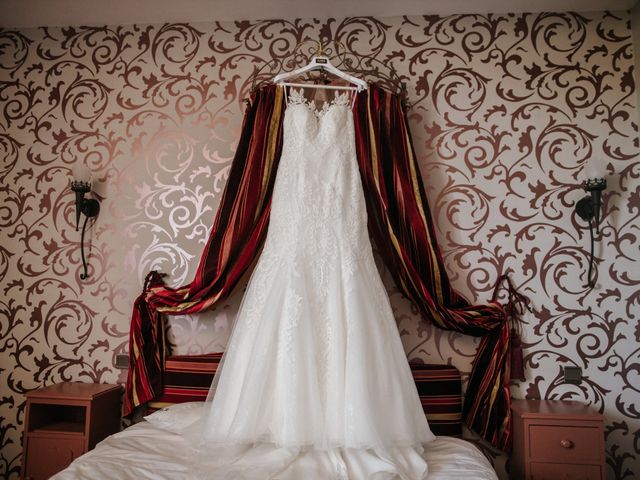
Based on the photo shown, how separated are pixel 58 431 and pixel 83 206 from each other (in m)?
1.14

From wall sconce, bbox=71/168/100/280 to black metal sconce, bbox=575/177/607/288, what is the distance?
2.61m

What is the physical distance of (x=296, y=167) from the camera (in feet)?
6.13

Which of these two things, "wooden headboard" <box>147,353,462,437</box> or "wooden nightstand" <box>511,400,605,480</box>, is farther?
"wooden headboard" <box>147,353,462,437</box>

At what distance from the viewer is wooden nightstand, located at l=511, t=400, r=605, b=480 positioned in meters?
1.78

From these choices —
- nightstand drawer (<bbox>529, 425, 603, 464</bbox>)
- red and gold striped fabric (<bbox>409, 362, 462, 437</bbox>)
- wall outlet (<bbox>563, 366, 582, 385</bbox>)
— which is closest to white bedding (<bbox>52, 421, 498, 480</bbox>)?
red and gold striped fabric (<bbox>409, 362, 462, 437</bbox>)

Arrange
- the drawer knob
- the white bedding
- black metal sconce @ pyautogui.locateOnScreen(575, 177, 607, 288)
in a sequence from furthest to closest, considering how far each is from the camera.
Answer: black metal sconce @ pyautogui.locateOnScreen(575, 177, 607, 288) < the drawer knob < the white bedding

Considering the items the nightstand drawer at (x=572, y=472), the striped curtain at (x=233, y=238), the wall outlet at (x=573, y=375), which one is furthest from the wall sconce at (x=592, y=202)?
the striped curtain at (x=233, y=238)

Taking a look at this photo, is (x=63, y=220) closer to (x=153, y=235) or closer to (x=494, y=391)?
(x=153, y=235)

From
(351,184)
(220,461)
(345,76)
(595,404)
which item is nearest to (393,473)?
(220,461)

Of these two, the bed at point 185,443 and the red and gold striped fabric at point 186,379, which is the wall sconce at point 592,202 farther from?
the red and gold striped fabric at point 186,379

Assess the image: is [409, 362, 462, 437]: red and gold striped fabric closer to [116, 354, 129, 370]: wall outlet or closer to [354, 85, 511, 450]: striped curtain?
[354, 85, 511, 450]: striped curtain

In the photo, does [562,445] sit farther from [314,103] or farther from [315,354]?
[314,103]

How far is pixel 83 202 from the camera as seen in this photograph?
2254mm

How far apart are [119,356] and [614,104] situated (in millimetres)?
3003
